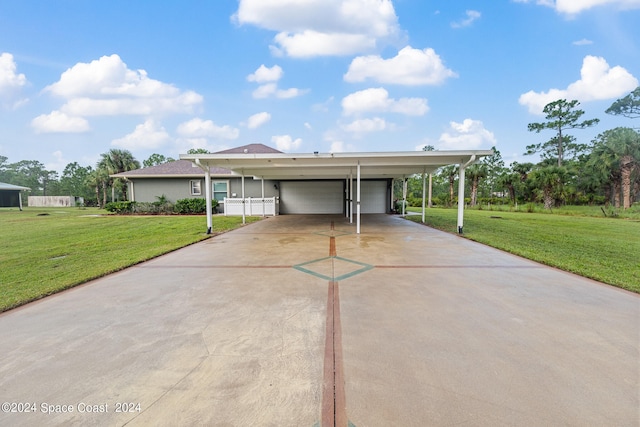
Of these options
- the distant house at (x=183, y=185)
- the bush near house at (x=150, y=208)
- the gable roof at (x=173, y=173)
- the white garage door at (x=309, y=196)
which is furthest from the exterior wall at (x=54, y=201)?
the white garage door at (x=309, y=196)

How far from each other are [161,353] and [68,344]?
949 millimetres

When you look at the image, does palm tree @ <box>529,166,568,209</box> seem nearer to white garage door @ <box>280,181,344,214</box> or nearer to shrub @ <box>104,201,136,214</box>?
white garage door @ <box>280,181,344,214</box>

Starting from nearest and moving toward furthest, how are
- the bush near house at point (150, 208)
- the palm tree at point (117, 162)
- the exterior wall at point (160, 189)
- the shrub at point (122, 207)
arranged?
the bush near house at point (150, 208) < the shrub at point (122, 207) < the exterior wall at point (160, 189) < the palm tree at point (117, 162)

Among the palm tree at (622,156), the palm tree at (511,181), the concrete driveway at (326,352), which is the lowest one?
the concrete driveway at (326,352)

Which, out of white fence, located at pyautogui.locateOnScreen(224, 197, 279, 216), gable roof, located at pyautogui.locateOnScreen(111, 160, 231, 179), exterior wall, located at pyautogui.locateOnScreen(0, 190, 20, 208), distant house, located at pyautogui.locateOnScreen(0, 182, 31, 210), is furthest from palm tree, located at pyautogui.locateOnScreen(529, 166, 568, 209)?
exterior wall, located at pyautogui.locateOnScreen(0, 190, 20, 208)

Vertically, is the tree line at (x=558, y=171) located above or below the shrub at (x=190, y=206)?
above

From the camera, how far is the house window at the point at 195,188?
1747 centimetres

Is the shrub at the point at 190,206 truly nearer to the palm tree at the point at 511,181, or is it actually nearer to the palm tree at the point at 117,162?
the palm tree at the point at 117,162

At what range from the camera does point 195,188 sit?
17.6 metres

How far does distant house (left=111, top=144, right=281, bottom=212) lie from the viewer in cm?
1703

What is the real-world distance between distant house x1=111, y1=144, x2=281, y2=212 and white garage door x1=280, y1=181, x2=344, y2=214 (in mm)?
760

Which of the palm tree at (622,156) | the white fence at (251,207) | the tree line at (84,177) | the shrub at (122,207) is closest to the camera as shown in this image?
the white fence at (251,207)

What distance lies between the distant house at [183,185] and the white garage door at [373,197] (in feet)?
18.4

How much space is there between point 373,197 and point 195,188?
38.5ft
